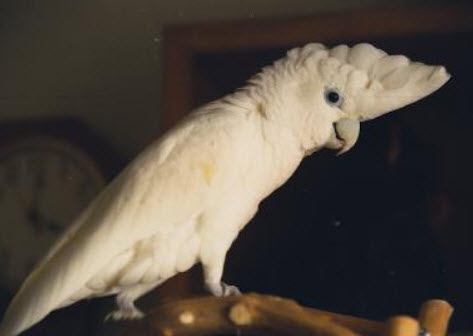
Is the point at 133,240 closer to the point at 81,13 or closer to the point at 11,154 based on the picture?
the point at 11,154

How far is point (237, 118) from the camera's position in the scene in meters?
0.71

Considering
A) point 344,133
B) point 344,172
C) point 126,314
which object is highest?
point 344,133

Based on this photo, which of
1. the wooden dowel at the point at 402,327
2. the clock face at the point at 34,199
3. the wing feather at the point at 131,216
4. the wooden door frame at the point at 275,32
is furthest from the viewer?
the clock face at the point at 34,199

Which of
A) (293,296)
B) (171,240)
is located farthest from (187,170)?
(293,296)

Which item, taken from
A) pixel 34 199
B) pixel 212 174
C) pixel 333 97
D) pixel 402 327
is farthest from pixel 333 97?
pixel 34 199

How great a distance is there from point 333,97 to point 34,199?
23.5 inches

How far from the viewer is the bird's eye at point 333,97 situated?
2.32ft

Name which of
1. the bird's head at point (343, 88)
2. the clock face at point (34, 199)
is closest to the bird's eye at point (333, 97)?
the bird's head at point (343, 88)

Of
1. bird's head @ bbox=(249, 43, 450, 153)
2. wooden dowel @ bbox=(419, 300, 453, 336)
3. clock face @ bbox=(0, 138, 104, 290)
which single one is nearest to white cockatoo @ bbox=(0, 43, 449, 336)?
bird's head @ bbox=(249, 43, 450, 153)

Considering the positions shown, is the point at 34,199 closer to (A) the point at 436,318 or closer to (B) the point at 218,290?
(B) the point at 218,290

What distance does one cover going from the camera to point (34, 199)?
1107mm

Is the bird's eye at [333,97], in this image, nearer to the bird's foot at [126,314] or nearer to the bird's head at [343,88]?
the bird's head at [343,88]

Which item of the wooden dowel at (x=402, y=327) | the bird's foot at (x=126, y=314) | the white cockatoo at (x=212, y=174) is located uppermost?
the white cockatoo at (x=212, y=174)

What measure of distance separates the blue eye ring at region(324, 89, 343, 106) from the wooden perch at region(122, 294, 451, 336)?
0.22 meters
